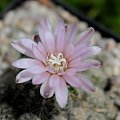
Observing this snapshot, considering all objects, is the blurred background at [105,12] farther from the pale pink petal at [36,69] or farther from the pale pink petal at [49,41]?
the pale pink petal at [36,69]

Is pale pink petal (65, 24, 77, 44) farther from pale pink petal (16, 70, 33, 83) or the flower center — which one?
pale pink petal (16, 70, 33, 83)

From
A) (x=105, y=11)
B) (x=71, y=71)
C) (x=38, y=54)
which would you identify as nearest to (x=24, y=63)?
(x=38, y=54)

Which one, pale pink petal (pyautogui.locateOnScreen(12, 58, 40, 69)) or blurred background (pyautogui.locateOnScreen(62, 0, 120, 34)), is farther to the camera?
blurred background (pyautogui.locateOnScreen(62, 0, 120, 34))

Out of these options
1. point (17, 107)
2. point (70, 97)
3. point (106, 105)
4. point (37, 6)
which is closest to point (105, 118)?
point (106, 105)

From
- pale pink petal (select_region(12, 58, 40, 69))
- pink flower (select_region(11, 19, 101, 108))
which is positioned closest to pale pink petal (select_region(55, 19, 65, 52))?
pink flower (select_region(11, 19, 101, 108))

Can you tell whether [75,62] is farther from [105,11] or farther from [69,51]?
[105,11]

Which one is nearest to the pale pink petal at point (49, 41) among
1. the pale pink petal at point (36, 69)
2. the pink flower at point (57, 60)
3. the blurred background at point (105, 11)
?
the pink flower at point (57, 60)

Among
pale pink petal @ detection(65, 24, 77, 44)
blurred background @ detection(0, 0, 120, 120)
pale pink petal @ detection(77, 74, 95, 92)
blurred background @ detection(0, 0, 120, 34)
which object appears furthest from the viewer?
blurred background @ detection(0, 0, 120, 34)
